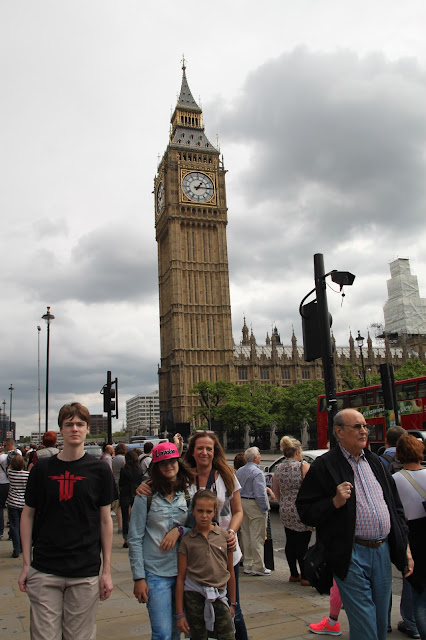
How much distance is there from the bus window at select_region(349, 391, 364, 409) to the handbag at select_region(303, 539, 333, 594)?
72.2 ft

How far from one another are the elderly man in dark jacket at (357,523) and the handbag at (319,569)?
6 cm

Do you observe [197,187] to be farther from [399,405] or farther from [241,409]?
[399,405]

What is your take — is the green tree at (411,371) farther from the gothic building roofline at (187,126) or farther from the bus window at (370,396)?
the gothic building roofline at (187,126)

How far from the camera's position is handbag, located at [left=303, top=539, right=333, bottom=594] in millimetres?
3713

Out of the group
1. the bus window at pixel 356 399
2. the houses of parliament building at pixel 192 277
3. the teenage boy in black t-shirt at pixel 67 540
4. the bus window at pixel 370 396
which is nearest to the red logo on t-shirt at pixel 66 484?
the teenage boy in black t-shirt at pixel 67 540

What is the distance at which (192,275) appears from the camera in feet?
245

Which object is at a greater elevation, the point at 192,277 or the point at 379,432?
the point at 192,277

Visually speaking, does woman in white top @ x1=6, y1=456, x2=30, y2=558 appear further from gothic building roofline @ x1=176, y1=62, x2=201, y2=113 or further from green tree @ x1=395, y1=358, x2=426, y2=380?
gothic building roofline @ x1=176, y1=62, x2=201, y2=113

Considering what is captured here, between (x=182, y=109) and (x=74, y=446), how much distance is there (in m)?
85.1

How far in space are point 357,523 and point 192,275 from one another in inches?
2819

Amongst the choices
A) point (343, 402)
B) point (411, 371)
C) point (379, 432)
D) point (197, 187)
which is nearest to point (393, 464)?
point (379, 432)

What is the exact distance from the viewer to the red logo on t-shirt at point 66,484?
11.7 ft

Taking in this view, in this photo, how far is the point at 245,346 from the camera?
94.1m

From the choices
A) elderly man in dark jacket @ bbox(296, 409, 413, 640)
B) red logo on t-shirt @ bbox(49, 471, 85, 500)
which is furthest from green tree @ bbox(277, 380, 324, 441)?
red logo on t-shirt @ bbox(49, 471, 85, 500)
